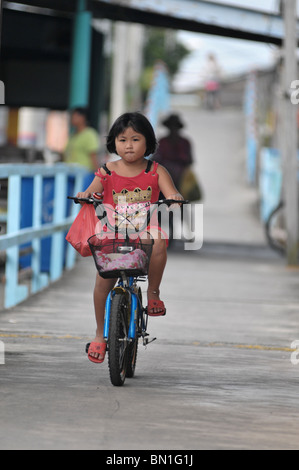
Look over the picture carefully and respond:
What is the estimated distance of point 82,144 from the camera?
15.4 meters

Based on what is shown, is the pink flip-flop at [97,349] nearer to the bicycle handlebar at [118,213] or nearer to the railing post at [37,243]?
the bicycle handlebar at [118,213]

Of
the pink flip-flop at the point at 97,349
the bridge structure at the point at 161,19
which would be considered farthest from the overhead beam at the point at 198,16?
the pink flip-flop at the point at 97,349

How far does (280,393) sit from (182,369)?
0.86 meters

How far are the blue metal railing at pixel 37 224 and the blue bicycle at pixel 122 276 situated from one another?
3.04m

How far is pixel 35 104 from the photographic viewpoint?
66.3 feet

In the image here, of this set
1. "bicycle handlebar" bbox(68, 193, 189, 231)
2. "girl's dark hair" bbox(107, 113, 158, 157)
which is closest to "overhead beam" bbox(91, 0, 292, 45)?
"girl's dark hair" bbox(107, 113, 158, 157)

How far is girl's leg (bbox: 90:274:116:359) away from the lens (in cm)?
631

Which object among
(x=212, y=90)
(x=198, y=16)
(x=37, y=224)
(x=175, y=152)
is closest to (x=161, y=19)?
(x=198, y=16)

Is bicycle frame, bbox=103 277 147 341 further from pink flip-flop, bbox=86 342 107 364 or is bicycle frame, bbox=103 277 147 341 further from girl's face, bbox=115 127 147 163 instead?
girl's face, bbox=115 127 147 163

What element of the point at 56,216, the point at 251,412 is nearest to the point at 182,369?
the point at 251,412

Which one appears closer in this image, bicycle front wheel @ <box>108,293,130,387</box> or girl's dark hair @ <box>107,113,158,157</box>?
bicycle front wheel @ <box>108,293,130,387</box>

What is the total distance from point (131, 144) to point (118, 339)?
1126mm

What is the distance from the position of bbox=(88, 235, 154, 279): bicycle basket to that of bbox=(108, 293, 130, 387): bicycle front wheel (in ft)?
0.45
